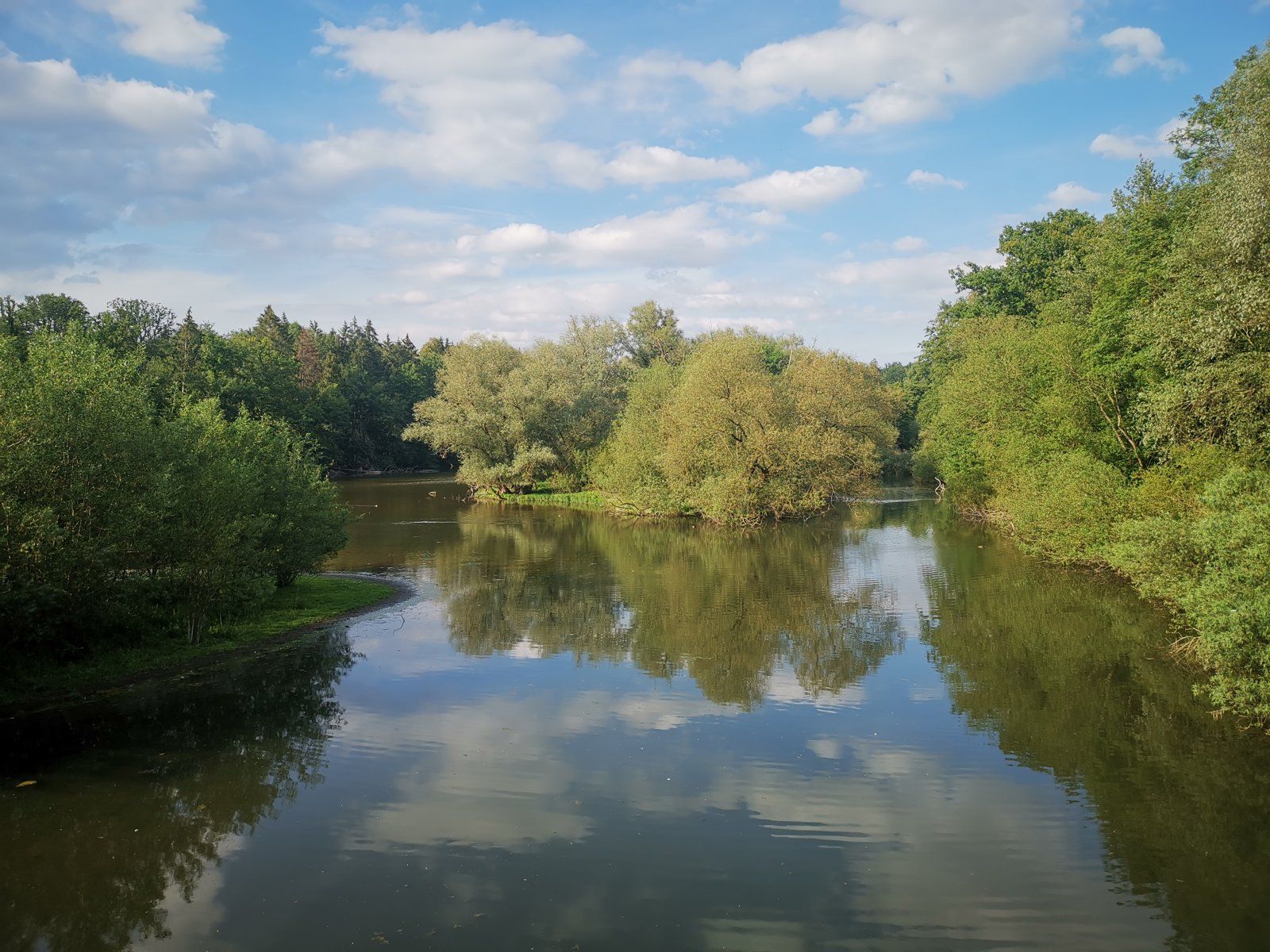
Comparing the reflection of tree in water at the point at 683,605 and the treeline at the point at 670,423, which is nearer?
the reflection of tree in water at the point at 683,605

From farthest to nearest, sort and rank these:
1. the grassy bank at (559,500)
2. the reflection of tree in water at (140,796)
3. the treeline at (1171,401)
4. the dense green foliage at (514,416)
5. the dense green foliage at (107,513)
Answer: the dense green foliage at (514,416) < the grassy bank at (559,500) < the dense green foliage at (107,513) < the treeline at (1171,401) < the reflection of tree in water at (140,796)

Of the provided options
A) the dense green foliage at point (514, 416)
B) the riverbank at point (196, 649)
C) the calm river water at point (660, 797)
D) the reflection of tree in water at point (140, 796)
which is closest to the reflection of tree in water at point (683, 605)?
the calm river water at point (660, 797)

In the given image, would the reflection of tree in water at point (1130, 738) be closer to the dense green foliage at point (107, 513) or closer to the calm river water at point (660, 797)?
the calm river water at point (660, 797)

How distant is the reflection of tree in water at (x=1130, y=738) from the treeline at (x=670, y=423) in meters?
22.3

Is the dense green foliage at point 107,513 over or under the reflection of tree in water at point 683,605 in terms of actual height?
over

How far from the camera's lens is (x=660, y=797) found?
43.0 ft

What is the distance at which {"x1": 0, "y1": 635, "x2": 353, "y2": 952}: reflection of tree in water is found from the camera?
10.2 metres

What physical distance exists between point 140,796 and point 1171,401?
25.2m

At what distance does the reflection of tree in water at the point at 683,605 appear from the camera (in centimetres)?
2108

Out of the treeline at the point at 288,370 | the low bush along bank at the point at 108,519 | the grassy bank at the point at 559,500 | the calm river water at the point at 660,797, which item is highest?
the treeline at the point at 288,370

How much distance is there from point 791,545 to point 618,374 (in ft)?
156

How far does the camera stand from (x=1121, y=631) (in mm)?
22297

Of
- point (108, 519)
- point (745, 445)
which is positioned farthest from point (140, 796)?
point (745, 445)

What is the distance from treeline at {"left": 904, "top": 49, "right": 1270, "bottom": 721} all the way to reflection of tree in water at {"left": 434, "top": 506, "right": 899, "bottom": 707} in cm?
738
